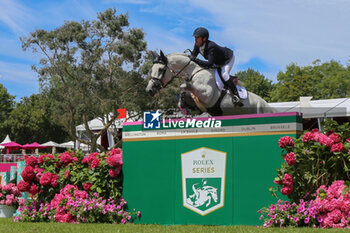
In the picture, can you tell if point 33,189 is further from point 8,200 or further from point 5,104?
point 5,104

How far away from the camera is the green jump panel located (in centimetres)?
627

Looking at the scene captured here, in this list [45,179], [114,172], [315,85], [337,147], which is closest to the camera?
[337,147]

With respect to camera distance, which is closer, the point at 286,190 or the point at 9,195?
the point at 286,190

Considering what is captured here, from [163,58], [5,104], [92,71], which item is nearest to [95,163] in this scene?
[163,58]

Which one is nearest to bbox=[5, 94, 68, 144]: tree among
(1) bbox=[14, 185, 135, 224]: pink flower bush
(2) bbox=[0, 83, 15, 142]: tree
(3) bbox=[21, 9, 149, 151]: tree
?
(2) bbox=[0, 83, 15, 142]: tree

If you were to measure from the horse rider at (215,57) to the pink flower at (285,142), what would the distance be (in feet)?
6.38

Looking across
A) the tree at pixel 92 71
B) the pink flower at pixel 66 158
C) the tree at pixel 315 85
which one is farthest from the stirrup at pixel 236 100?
the tree at pixel 315 85

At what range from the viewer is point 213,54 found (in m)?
7.75

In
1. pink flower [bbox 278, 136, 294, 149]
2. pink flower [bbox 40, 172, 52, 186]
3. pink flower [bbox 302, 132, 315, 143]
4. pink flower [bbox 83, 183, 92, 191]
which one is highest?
pink flower [bbox 302, 132, 315, 143]

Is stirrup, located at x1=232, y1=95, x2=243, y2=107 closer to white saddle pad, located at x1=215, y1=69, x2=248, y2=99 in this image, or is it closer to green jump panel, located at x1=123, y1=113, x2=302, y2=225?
white saddle pad, located at x1=215, y1=69, x2=248, y2=99

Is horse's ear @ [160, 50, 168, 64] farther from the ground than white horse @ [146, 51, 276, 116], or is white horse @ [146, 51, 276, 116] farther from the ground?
horse's ear @ [160, 50, 168, 64]

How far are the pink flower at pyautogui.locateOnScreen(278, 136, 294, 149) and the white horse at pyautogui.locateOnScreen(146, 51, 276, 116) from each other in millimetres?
1944

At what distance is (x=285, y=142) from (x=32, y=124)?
56.0m

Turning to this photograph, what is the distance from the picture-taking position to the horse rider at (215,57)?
7719 millimetres
